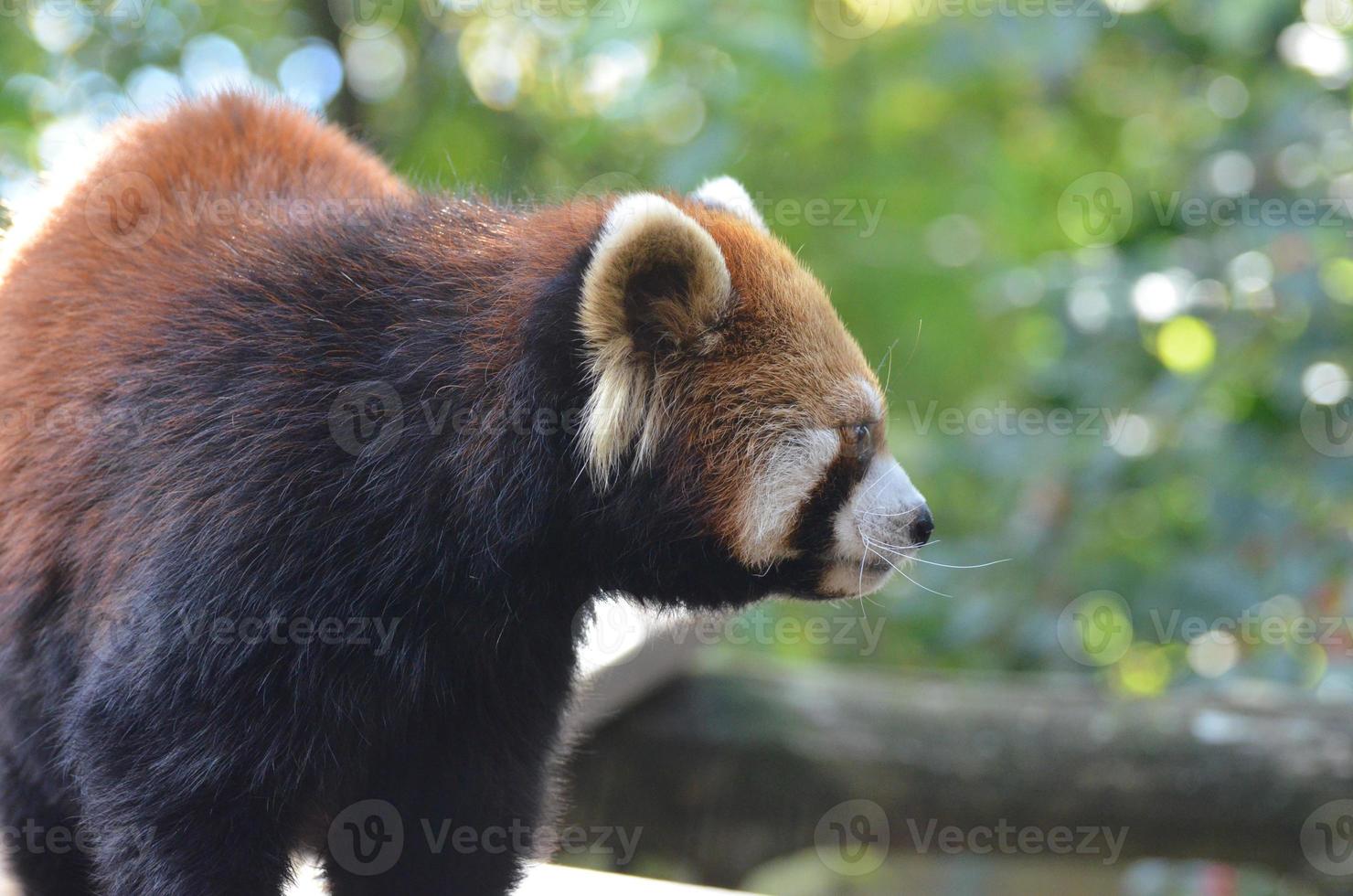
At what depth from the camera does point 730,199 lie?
3.04 m

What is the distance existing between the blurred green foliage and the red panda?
1002mm

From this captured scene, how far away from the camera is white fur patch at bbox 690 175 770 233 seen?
9.56 feet

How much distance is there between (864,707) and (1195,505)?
166cm

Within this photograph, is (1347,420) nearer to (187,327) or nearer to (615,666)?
(615,666)

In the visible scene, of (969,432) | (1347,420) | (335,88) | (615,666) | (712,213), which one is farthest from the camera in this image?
(335,88)

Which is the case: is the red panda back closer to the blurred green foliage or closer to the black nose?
the blurred green foliage

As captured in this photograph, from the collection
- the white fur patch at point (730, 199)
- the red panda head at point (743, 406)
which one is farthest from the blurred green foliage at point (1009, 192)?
the red panda head at point (743, 406)

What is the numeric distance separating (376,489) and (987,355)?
5225 millimetres

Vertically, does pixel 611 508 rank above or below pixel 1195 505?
above

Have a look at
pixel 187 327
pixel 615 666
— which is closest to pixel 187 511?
pixel 187 327

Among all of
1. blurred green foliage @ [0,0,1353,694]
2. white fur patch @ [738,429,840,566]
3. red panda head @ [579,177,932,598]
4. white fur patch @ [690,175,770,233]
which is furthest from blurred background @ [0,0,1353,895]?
white fur patch @ [738,429,840,566]

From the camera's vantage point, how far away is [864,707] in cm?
548

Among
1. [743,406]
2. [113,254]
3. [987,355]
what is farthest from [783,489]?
[987,355]

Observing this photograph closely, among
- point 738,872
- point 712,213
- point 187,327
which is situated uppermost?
point 712,213
